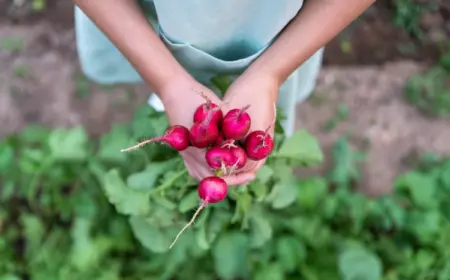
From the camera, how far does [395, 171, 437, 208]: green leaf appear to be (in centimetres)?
141

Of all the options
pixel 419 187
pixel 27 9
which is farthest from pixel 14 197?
pixel 419 187

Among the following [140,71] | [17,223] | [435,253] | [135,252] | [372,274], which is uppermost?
[140,71]

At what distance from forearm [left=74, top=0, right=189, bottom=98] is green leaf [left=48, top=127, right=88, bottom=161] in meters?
0.51

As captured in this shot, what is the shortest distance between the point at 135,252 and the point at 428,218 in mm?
669

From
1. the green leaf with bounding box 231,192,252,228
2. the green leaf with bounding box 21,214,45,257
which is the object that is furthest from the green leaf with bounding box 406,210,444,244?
the green leaf with bounding box 21,214,45,257

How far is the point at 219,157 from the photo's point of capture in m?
0.74

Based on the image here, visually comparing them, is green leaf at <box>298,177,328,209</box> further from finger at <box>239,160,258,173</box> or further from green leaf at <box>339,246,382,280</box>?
finger at <box>239,160,258,173</box>

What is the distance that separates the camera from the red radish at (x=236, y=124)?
2.45ft

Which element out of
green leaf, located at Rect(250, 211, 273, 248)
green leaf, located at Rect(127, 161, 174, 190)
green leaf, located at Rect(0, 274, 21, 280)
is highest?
green leaf, located at Rect(127, 161, 174, 190)

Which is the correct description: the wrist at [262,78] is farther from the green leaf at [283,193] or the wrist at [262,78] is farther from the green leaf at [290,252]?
the green leaf at [290,252]

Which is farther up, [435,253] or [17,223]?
[17,223]

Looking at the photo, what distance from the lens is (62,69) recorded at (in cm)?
176

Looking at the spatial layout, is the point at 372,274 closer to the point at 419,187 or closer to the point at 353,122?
the point at 419,187

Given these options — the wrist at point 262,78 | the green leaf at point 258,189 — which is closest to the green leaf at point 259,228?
the green leaf at point 258,189
